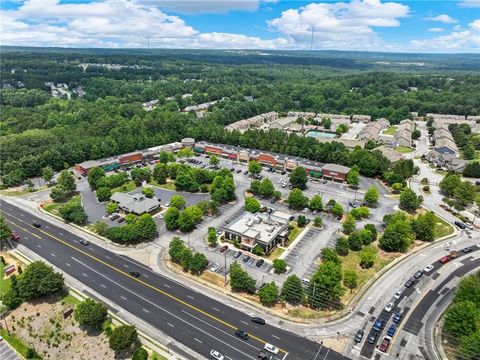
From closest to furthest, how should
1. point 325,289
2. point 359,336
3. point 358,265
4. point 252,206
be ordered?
1. point 359,336
2. point 325,289
3. point 358,265
4. point 252,206

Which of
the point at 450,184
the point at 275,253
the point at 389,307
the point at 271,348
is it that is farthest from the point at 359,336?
the point at 450,184

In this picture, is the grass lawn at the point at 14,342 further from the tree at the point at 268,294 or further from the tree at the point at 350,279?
the tree at the point at 350,279

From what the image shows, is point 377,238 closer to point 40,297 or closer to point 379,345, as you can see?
point 379,345

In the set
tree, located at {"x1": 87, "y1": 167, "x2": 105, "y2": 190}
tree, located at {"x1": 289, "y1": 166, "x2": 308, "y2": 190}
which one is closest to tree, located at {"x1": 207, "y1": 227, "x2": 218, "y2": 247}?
tree, located at {"x1": 289, "y1": 166, "x2": 308, "y2": 190}

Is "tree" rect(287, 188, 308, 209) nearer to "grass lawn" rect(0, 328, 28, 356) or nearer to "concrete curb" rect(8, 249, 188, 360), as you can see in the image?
"concrete curb" rect(8, 249, 188, 360)

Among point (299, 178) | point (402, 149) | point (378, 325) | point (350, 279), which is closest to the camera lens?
point (378, 325)

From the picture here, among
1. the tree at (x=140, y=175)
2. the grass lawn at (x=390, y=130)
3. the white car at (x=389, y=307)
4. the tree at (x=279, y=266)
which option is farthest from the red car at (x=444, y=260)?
the grass lawn at (x=390, y=130)

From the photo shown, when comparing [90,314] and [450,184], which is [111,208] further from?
[450,184]
